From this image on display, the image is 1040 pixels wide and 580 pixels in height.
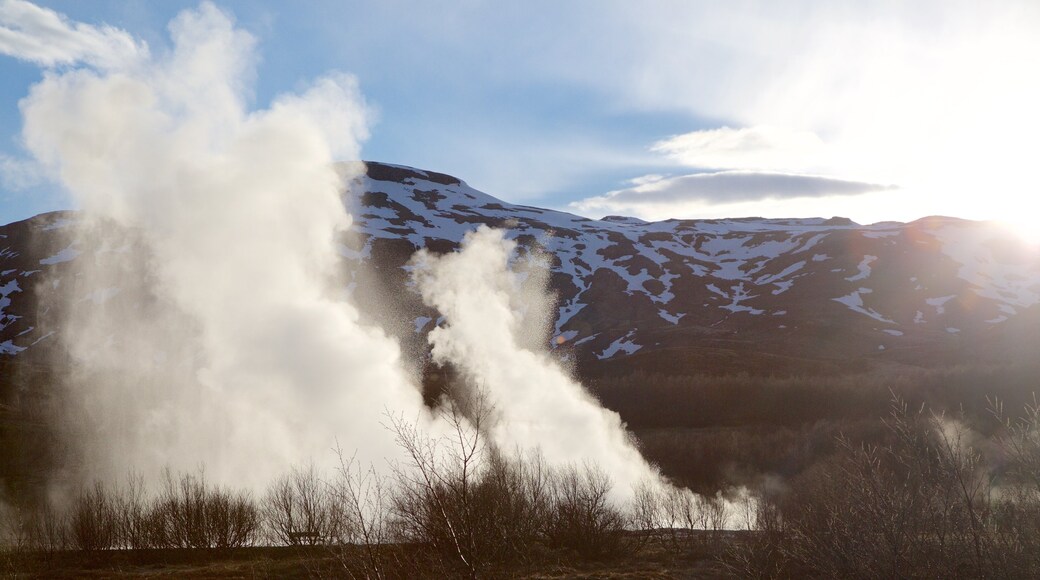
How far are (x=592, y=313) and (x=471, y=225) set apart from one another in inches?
1937

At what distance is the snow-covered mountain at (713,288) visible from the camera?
327 ft

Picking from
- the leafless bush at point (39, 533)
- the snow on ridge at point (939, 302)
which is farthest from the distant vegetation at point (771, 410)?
the snow on ridge at point (939, 302)

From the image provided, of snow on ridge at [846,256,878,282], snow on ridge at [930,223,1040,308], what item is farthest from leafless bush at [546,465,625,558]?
snow on ridge at [930,223,1040,308]

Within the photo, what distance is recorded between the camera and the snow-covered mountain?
327 feet

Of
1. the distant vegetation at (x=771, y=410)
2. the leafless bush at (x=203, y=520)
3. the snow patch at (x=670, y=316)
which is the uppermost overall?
the leafless bush at (x=203, y=520)

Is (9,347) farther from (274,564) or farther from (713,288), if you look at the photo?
(713,288)

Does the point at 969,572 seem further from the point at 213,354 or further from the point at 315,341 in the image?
the point at 213,354

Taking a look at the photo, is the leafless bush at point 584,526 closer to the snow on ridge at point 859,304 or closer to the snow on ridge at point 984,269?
the snow on ridge at point 859,304

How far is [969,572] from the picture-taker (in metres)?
18.7

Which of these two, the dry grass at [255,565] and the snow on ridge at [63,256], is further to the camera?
the snow on ridge at [63,256]

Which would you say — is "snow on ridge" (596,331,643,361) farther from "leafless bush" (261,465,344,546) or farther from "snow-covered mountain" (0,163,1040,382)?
"leafless bush" (261,465,344,546)

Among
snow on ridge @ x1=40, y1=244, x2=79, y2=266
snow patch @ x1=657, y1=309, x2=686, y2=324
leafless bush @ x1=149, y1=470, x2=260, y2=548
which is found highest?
snow on ridge @ x1=40, y1=244, x2=79, y2=266

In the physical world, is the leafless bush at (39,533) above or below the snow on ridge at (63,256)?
below

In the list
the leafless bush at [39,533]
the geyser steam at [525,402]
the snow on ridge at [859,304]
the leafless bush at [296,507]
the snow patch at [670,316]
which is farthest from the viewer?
the snow patch at [670,316]
